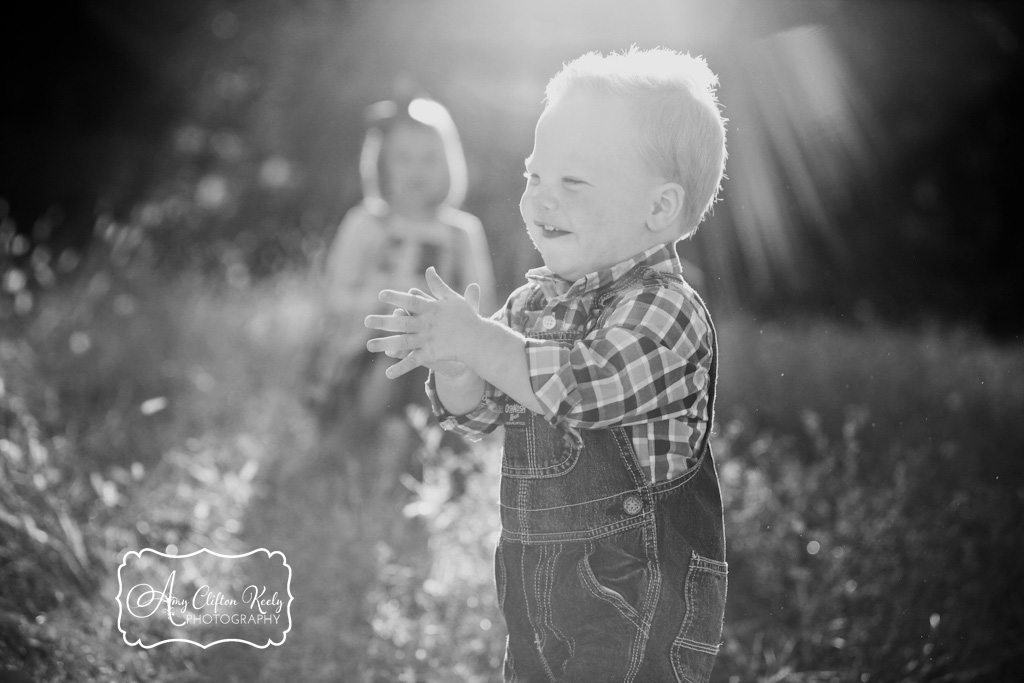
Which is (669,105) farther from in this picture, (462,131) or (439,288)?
(462,131)

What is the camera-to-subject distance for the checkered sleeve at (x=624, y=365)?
5.10ft

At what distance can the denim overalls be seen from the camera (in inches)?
66.9

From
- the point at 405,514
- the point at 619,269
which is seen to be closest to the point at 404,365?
the point at 619,269

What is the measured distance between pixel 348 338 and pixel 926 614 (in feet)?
8.11

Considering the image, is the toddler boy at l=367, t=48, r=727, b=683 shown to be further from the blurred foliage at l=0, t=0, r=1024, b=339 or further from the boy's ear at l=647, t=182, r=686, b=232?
the blurred foliage at l=0, t=0, r=1024, b=339

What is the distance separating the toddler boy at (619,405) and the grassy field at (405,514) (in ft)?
2.42

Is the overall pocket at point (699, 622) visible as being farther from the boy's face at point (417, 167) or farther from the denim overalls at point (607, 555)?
the boy's face at point (417, 167)

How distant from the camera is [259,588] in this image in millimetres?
2543

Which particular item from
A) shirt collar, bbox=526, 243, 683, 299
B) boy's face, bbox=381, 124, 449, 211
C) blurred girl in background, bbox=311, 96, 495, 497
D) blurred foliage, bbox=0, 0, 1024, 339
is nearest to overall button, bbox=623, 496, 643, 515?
shirt collar, bbox=526, 243, 683, 299

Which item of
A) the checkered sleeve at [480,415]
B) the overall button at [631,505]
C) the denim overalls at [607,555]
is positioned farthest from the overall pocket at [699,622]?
the checkered sleeve at [480,415]

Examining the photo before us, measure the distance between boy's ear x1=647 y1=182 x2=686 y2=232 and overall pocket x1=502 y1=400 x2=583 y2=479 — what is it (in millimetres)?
424

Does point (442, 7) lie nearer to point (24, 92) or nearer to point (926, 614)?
point (24, 92)

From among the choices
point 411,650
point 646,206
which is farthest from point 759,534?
point 646,206

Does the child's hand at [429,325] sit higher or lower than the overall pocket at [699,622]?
higher
